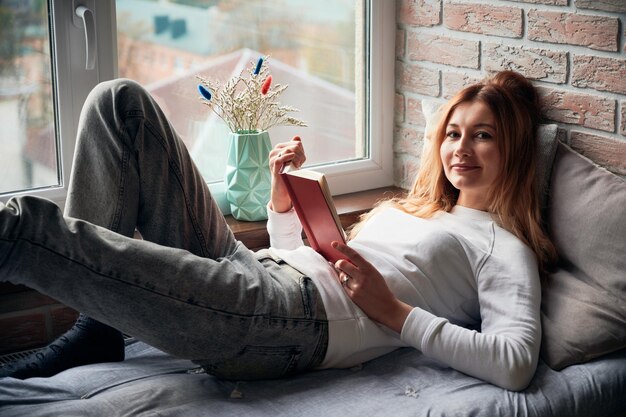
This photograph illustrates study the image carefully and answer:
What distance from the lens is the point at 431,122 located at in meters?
2.26

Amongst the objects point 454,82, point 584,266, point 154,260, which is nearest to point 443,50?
point 454,82

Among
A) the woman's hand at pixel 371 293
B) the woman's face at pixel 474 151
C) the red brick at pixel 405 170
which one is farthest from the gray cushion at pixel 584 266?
the red brick at pixel 405 170

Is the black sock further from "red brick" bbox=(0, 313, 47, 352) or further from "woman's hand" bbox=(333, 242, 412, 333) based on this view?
"woman's hand" bbox=(333, 242, 412, 333)

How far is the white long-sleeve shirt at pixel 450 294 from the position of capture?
68.9 inches

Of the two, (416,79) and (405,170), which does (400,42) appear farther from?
(405,170)

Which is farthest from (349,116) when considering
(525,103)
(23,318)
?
(23,318)

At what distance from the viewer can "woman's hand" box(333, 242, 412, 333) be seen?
1.83m

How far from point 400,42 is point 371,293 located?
106cm

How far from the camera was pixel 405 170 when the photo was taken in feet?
8.92

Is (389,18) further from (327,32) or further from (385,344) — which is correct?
(385,344)

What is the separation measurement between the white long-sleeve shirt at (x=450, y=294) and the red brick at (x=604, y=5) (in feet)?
1.76

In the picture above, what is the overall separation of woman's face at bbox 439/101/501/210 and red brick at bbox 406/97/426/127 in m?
0.53

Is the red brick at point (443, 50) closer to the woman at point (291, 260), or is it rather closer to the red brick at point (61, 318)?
the woman at point (291, 260)

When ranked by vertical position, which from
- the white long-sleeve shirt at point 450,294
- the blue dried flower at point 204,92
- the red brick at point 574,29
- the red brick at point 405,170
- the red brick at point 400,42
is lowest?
the white long-sleeve shirt at point 450,294
